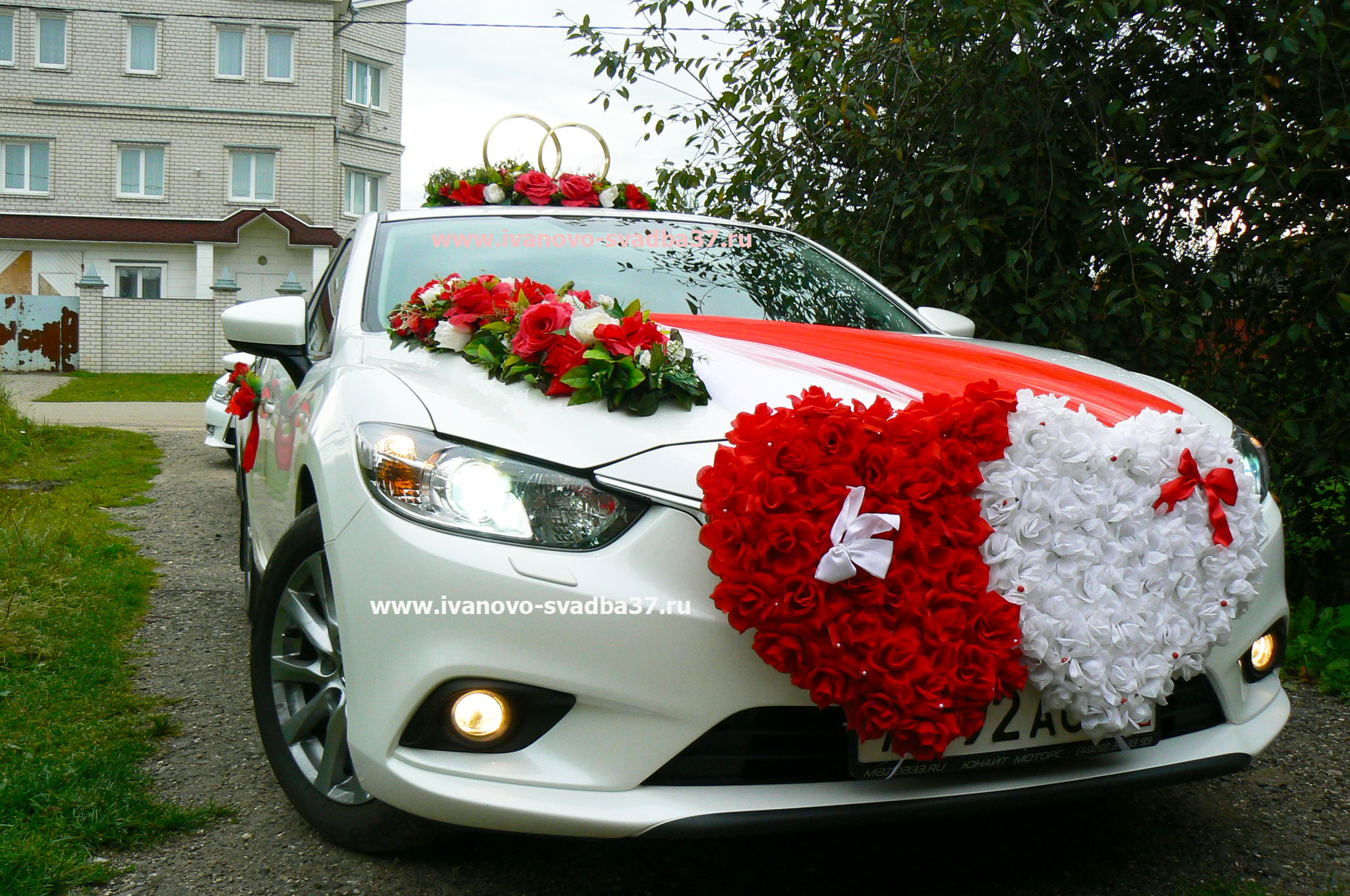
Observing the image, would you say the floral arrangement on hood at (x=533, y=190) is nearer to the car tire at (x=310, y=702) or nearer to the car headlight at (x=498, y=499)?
the car tire at (x=310, y=702)

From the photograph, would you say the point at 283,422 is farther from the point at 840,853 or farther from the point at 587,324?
the point at 840,853

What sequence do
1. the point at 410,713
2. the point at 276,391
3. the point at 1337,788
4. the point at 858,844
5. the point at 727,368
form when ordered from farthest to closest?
the point at 276,391 → the point at 1337,788 → the point at 858,844 → the point at 727,368 → the point at 410,713

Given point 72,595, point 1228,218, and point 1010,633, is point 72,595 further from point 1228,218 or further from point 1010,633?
point 1228,218

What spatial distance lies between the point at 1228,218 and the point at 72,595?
4642mm

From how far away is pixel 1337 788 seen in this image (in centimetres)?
290

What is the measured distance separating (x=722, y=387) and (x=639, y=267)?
3.84 ft

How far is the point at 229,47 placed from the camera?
3055 cm

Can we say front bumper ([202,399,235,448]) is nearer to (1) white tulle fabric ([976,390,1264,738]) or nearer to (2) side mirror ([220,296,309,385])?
(2) side mirror ([220,296,309,385])

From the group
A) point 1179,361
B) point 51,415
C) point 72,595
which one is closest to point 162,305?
point 51,415

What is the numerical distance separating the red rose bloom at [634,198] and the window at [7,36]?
31462 millimetres

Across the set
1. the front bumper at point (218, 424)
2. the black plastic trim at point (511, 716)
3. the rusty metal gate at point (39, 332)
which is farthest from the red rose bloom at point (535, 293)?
the rusty metal gate at point (39, 332)

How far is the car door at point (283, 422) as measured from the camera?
2830 millimetres

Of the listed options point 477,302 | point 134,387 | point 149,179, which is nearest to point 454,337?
point 477,302

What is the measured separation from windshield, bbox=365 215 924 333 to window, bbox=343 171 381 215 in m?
29.6
